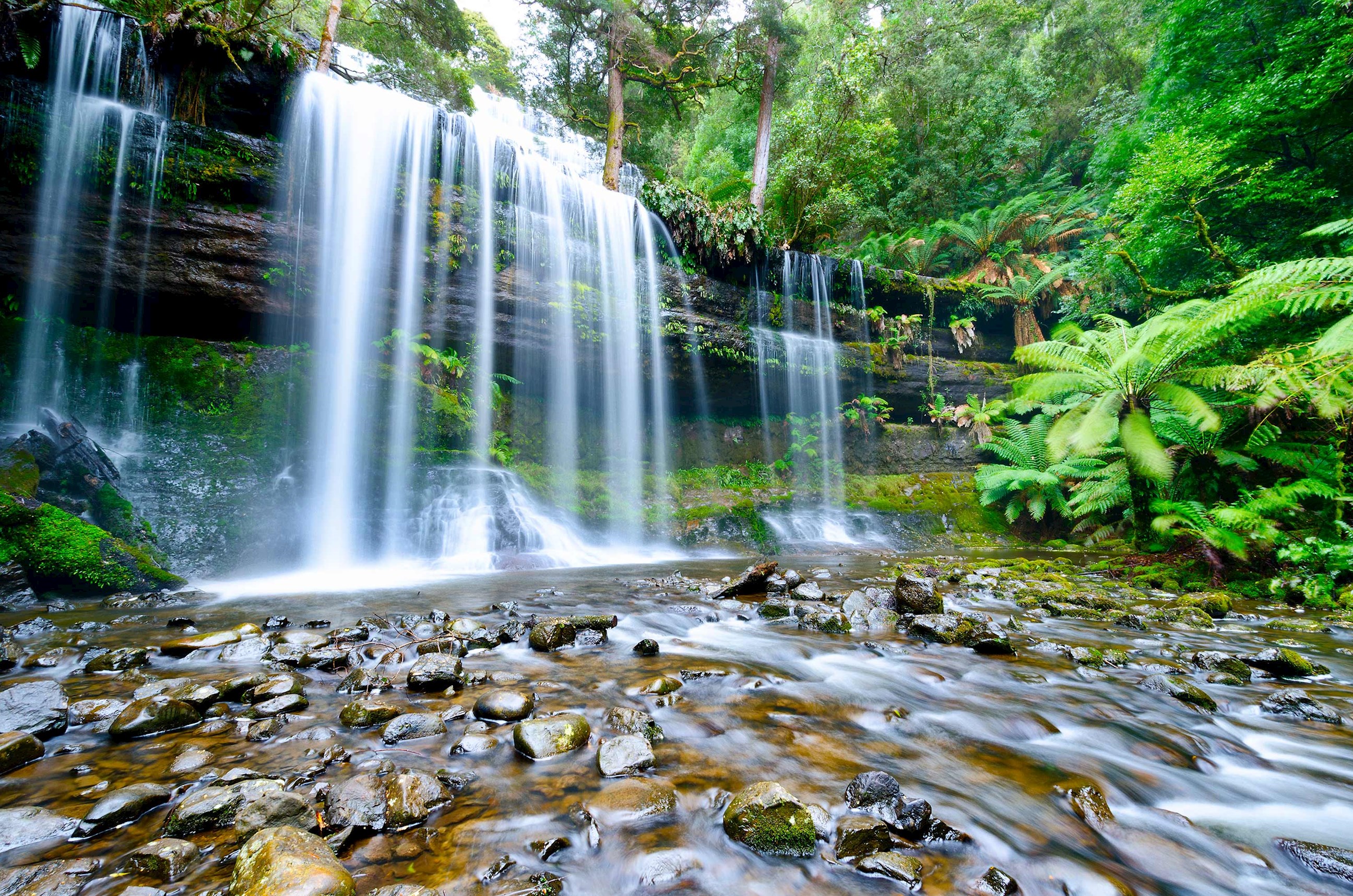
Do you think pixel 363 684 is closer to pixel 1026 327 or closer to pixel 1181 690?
pixel 1181 690

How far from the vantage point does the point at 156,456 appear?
22.2 feet

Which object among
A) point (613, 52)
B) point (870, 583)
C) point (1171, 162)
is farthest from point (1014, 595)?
point (613, 52)

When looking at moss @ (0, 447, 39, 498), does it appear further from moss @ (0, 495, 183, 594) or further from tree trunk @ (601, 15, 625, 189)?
tree trunk @ (601, 15, 625, 189)

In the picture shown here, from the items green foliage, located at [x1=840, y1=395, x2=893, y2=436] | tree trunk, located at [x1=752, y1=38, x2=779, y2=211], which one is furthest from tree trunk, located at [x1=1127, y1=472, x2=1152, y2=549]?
tree trunk, located at [x1=752, y1=38, x2=779, y2=211]

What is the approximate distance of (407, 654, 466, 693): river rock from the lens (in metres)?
2.42

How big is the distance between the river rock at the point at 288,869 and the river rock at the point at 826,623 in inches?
123

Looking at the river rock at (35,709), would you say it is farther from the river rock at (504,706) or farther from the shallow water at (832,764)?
the river rock at (504,706)

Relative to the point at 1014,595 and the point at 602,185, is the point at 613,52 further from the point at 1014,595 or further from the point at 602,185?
the point at 1014,595

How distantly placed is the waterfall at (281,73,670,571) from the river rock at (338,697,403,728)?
551cm

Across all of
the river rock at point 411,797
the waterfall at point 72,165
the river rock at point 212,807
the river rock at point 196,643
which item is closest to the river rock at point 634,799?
the river rock at point 411,797

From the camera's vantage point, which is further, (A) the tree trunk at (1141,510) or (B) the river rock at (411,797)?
(A) the tree trunk at (1141,510)

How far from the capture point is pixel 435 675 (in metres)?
2.44

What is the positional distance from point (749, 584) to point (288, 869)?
420 cm

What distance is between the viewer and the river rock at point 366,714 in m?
2.04
